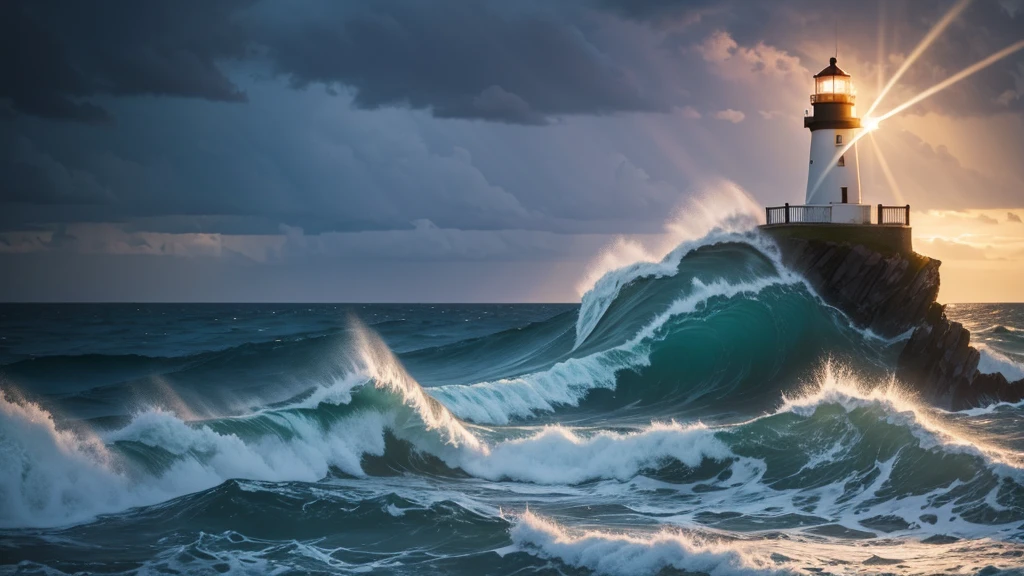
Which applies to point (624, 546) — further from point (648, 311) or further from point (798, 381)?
point (648, 311)

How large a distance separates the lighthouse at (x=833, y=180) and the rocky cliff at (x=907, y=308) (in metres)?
0.78

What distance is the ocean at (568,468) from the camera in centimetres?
1064

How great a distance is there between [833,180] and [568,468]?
1530cm

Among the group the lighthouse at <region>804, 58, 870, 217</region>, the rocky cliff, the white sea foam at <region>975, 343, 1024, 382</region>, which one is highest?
the lighthouse at <region>804, 58, 870, 217</region>

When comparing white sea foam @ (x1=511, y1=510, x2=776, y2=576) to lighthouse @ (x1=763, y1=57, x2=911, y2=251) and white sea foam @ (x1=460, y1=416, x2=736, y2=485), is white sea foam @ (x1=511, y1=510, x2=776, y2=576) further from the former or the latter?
lighthouse @ (x1=763, y1=57, x2=911, y2=251)

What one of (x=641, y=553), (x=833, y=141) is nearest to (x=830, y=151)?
(x=833, y=141)

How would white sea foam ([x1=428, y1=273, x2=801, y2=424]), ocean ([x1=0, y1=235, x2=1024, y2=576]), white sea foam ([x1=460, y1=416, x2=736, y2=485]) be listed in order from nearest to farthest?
ocean ([x1=0, y1=235, x2=1024, y2=576]) → white sea foam ([x1=460, y1=416, x2=736, y2=485]) → white sea foam ([x1=428, y1=273, x2=801, y2=424])

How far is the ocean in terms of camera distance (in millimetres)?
10641

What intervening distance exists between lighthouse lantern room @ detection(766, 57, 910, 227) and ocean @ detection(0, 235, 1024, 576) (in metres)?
2.47

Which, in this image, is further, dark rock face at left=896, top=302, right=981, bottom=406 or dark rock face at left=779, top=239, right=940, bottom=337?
dark rock face at left=779, top=239, right=940, bottom=337

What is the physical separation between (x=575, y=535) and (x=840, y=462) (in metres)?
4.91

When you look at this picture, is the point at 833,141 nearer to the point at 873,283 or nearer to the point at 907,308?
the point at 873,283

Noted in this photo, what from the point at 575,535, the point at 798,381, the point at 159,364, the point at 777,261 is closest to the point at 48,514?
the point at 575,535

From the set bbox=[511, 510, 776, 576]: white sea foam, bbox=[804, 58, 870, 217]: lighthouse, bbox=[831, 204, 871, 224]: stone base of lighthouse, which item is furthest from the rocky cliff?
bbox=[511, 510, 776, 576]: white sea foam
